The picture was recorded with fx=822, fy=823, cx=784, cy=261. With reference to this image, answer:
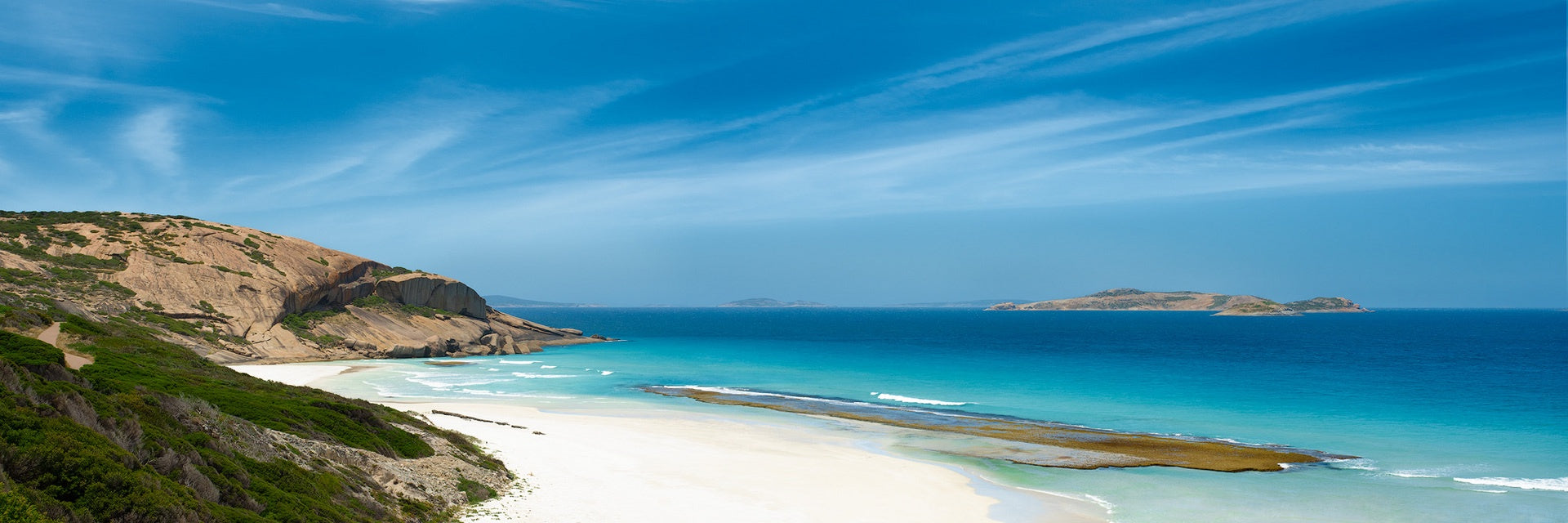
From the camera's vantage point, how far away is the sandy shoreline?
19.6 m

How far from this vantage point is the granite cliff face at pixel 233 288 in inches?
2248

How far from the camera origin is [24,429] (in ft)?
33.6

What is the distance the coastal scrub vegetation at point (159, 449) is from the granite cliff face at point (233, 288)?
4044 cm

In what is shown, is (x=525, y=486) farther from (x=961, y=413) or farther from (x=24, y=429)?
(x=961, y=413)

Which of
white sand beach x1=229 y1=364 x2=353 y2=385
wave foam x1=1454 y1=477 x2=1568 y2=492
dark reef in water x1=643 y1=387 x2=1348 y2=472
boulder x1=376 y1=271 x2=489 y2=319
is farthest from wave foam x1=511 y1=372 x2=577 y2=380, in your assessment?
wave foam x1=1454 y1=477 x2=1568 y2=492

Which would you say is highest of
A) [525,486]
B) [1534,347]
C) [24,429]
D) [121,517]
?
[1534,347]

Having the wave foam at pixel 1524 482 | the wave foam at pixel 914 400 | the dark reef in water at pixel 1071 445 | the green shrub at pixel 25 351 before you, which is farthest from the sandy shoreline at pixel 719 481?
the wave foam at pixel 1524 482

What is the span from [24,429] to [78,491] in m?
1.26

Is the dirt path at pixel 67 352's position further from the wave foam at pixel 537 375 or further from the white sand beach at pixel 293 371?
the wave foam at pixel 537 375

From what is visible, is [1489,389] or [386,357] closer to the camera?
[1489,389]

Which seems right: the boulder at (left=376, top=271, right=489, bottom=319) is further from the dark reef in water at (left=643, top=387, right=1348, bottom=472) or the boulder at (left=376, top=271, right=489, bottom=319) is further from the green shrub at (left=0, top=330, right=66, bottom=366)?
the green shrub at (left=0, top=330, right=66, bottom=366)

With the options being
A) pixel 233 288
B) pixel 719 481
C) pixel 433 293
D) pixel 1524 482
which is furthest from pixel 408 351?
pixel 1524 482

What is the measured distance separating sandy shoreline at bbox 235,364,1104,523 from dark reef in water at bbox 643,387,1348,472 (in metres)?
4.88

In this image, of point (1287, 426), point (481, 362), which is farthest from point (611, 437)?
point (481, 362)
